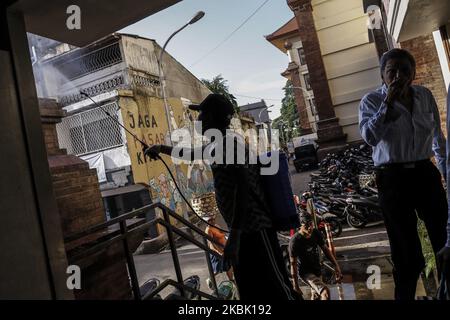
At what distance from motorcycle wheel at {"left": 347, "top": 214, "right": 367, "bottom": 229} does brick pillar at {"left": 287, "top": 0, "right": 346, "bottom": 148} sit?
3401 millimetres

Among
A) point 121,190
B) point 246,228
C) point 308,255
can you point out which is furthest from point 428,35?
point 121,190

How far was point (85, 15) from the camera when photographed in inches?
86.7

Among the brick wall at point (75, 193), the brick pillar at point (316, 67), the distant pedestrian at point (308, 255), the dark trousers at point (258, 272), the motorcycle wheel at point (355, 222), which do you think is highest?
the brick pillar at point (316, 67)

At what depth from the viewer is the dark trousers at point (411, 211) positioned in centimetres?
203

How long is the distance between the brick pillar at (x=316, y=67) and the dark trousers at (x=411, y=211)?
809cm

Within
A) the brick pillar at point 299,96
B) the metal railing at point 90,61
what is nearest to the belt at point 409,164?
the metal railing at point 90,61

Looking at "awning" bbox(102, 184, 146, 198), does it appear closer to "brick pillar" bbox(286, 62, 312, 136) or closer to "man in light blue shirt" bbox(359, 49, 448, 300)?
"man in light blue shirt" bbox(359, 49, 448, 300)

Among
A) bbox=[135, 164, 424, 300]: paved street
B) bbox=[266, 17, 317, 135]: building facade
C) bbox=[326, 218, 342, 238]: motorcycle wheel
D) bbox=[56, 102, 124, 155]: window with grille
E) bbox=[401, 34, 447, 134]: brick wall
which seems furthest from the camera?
bbox=[266, 17, 317, 135]: building facade

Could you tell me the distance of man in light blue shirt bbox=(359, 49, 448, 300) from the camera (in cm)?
204

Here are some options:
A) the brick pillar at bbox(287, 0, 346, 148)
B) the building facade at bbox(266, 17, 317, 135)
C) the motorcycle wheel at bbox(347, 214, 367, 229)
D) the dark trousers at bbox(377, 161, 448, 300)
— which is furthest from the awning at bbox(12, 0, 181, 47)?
the building facade at bbox(266, 17, 317, 135)

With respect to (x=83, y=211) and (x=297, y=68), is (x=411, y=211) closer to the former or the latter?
(x=83, y=211)

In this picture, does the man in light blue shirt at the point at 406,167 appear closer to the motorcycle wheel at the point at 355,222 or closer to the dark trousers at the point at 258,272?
the dark trousers at the point at 258,272

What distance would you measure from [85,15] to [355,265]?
17.9 ft
